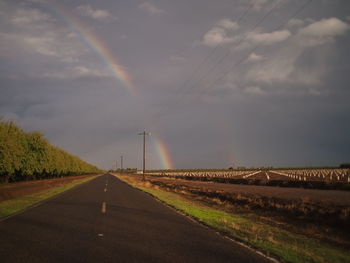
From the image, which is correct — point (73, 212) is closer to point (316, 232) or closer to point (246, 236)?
point (246, 236)

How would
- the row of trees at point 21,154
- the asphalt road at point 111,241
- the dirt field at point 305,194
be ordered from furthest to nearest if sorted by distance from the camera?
the row of trees at point 21,154, the dirt field at point 305,194, the asphalt road at point 111,241

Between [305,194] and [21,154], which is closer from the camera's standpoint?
[305,194]

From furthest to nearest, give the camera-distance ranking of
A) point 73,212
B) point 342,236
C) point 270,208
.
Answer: point 270,208, point 73,212, point 342,236

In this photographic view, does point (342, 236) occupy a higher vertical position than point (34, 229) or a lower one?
lower

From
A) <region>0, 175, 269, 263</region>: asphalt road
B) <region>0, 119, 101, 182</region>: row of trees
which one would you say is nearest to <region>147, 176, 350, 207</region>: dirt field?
<region>0, 175, 269, 263</region>: asphalt road

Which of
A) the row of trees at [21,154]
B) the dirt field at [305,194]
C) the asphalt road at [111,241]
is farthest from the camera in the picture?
the row of trees at [21,154]

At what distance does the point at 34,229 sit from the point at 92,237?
2353mm

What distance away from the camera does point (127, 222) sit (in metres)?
10.4

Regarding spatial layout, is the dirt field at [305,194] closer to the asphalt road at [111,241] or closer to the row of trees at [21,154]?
the asphalt road at [111,241]

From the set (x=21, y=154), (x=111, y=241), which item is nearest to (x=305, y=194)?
(x=111, y=241)

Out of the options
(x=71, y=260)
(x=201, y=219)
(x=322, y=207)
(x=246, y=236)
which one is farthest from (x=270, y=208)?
(x=71, y=260)

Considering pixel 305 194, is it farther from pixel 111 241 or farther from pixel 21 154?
pixel 21 154

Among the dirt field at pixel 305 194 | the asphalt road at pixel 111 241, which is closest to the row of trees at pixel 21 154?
the asphalt road at pixel 111 241

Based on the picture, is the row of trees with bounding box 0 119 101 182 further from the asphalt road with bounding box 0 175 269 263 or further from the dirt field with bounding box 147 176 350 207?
the dirt field with bounding box 147 176 350 207
